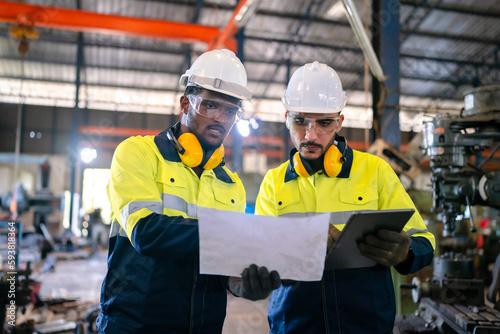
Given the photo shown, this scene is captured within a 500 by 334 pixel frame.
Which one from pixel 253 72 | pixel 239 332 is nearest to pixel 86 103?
pixel 253 72

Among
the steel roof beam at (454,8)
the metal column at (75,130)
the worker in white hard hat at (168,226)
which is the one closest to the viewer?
the worker in white hard hat at (168,226)

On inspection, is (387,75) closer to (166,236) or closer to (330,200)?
(330,200)

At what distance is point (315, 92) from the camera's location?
1.89 meters

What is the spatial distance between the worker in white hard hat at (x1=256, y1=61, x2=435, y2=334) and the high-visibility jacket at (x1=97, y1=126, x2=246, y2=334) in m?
0.37

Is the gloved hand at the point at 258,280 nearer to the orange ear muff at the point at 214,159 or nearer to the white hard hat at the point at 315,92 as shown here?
the orange ear muff at the point at 214,159

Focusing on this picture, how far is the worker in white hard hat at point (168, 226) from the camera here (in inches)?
56.3

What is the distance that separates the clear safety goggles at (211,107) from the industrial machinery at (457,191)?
1639mm

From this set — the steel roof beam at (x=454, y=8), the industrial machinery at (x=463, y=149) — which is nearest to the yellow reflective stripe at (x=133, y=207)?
the industrial machinery at (x=463, y=149)

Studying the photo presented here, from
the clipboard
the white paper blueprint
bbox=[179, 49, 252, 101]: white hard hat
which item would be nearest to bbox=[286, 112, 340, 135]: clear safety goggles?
bbox=[179, 49, 252, 101]: white hard hat

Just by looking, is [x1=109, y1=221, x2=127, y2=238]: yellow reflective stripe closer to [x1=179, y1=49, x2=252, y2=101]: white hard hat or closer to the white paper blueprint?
the white paper blueprint

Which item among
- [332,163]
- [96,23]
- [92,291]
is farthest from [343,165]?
[96,23]

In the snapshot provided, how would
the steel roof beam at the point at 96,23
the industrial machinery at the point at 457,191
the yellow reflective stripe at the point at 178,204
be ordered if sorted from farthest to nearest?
1. the steel roof beam at the point at 96,23
2. the industrial machinery at the point at 457,191
3. the yellow reflective stripe at the point at 178,204

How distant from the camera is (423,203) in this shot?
4.27 metres

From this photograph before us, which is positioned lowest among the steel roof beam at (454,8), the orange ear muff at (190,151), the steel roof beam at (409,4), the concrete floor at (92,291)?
the concrete floor at (92,291)
